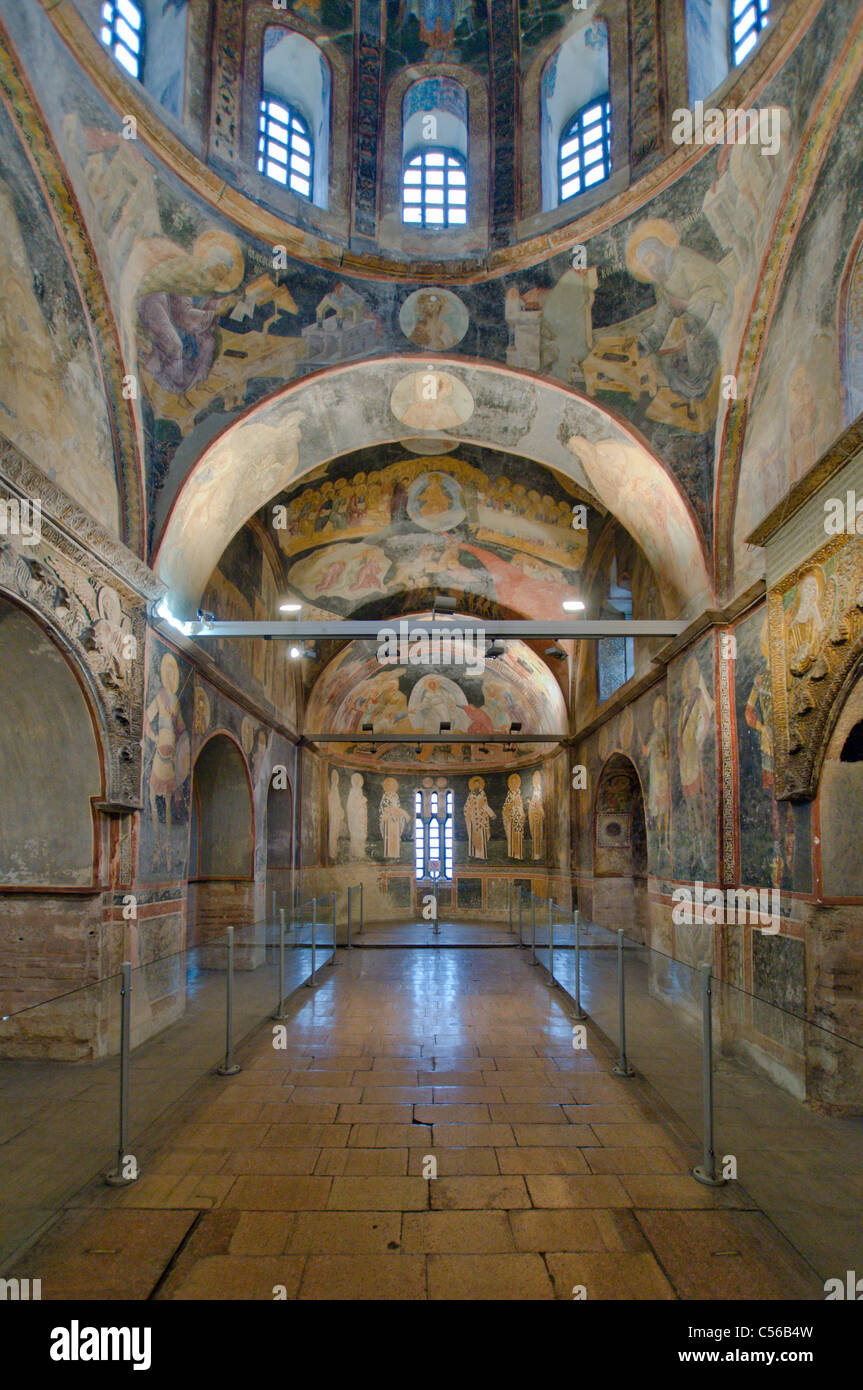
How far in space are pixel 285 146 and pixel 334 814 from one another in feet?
56.3

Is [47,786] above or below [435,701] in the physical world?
below

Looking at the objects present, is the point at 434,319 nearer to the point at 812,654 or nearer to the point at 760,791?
the point at 812,654

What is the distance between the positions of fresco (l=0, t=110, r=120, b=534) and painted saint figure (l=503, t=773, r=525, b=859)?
18.7 meters

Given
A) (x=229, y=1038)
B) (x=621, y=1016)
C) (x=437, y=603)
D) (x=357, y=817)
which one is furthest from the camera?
(x=357, y=817)

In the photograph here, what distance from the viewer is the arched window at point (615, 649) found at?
15.3 meters

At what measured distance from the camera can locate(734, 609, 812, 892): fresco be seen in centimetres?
780

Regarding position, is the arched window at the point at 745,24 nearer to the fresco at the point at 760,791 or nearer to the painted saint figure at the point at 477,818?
the fresco at the point at 760,791

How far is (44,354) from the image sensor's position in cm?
787

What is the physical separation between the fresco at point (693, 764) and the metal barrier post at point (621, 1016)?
8.03 feet

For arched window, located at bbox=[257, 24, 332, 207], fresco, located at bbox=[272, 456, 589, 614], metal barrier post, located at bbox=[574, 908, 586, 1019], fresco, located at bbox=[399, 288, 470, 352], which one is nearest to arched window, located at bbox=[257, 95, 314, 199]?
arched window, located at bbox=[257, 24, 332, 207]

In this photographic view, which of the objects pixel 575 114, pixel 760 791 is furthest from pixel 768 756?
pixel 575 114

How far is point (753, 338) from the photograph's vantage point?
904 centimetres

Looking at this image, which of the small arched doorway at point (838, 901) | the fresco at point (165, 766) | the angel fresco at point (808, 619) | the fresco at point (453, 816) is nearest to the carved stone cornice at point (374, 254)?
the angel fresco at point (808, 619)
